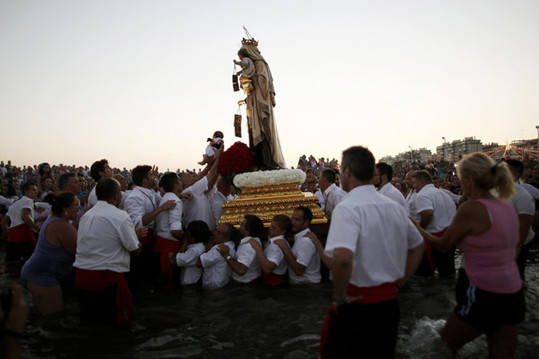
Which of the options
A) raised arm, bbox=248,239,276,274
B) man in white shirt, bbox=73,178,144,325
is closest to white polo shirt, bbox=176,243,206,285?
raised arm, bbox=248,239,276,274

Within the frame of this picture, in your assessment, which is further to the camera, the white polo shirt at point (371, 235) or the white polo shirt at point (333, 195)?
the white polo shirt at point (333, 195)

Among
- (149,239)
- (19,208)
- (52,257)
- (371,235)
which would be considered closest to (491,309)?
(371,235)

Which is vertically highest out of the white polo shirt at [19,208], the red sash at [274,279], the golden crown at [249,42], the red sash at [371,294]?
the golden crown at [249,42]

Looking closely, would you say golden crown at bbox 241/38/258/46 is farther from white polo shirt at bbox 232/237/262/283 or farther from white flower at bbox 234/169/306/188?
white polo shirt at bbox 232/237/262/283

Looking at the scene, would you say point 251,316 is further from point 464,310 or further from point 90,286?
point 464,310

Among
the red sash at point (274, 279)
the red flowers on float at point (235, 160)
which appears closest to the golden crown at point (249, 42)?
the red flowers on float at point (235, 160)

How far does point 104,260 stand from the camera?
3.90 meters

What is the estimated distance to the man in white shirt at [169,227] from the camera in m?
5.46

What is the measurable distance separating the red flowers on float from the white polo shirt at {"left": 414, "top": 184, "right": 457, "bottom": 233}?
323 cm

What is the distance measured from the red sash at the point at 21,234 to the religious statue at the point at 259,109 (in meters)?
5.08

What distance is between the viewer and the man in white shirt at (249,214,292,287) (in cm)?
501

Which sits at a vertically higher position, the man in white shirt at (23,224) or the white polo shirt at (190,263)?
the man in white shirt at (23,224)

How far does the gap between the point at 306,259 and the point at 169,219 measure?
2.12 metres

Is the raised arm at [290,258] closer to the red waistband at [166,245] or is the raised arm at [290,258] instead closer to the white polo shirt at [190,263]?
the white polo shirt at [190,263]
